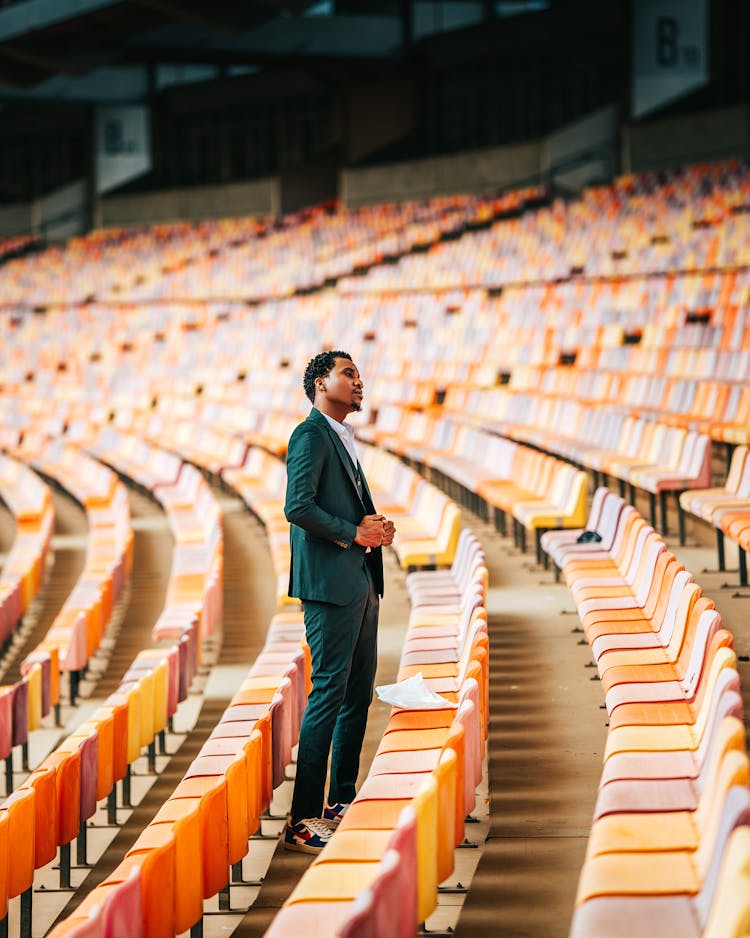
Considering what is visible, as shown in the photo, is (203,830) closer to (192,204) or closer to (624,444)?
(624,444)

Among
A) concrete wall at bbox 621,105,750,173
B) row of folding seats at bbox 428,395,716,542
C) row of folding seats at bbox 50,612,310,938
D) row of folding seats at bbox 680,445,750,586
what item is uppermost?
concrete wall at bbox 621,105,750,173

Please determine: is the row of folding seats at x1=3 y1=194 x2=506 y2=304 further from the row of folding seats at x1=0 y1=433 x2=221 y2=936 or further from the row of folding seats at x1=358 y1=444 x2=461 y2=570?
the row of folding seats at x1=0 y1=433 x2=221 y2=936

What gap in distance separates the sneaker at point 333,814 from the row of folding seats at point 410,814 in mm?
180

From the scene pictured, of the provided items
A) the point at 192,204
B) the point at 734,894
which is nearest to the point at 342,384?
the point at 734,894

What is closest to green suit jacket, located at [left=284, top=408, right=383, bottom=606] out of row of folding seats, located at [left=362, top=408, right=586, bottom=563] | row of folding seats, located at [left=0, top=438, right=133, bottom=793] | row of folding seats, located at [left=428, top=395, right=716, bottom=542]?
row of folding seats, located at [left=0, top=438, right=133, bottom=793]

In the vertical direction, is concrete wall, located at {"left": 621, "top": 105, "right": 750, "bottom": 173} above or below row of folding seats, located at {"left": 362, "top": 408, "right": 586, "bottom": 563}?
above

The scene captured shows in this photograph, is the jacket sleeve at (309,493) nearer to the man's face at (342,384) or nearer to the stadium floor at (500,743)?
the man's face at (342,384)

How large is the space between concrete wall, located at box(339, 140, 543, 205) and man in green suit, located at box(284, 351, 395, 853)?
12775 mm

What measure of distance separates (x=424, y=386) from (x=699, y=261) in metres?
2.10

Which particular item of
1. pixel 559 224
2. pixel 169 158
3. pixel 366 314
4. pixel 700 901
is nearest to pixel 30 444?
pixel 366 314

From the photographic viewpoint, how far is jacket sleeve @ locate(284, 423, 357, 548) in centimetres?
266

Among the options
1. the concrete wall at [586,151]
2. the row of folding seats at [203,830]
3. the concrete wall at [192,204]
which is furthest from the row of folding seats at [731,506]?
the concrete wall at [192,204]

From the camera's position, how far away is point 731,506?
4.18 meters

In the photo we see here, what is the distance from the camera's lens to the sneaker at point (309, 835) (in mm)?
2654
